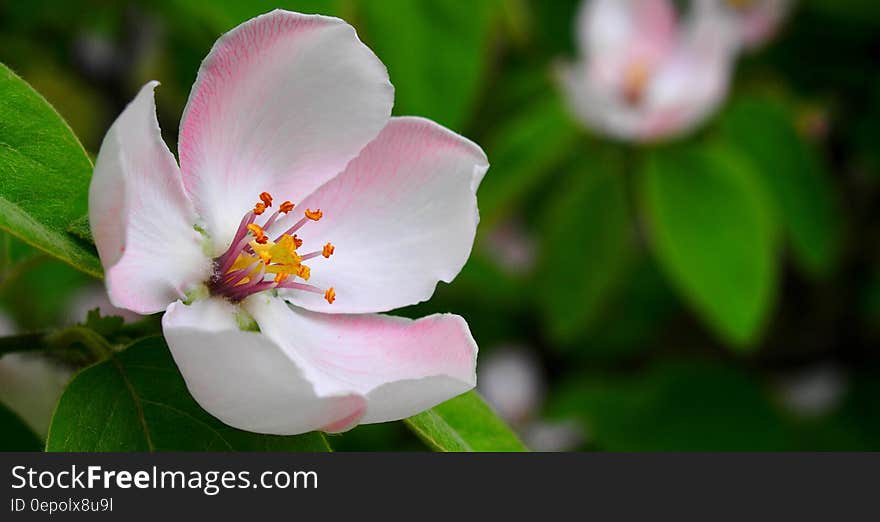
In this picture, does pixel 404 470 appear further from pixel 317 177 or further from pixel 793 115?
pixel 793 115

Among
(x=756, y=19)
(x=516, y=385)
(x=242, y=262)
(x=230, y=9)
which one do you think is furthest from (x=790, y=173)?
(x=242, y=262)

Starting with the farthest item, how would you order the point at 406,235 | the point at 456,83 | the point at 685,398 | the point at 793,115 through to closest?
the point at 685,398, the point at 793,115, the point at 456,83, the point at 406,235

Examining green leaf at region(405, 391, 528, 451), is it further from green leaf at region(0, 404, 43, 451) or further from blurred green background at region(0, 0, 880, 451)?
blurred green background at region(0, 0, 880, 451)

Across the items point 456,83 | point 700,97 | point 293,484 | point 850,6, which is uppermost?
point 850,6

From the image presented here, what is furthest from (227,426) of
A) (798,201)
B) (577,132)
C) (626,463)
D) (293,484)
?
(798,201)

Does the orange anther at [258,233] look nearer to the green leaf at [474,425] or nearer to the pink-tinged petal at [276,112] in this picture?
the pink-tinged petal at [276,112]

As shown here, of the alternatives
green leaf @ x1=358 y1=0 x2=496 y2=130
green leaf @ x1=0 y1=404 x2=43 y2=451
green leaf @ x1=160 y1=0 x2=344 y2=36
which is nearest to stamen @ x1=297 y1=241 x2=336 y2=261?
green leaf @ x1=0 y1=404 x2=43 y2=451
